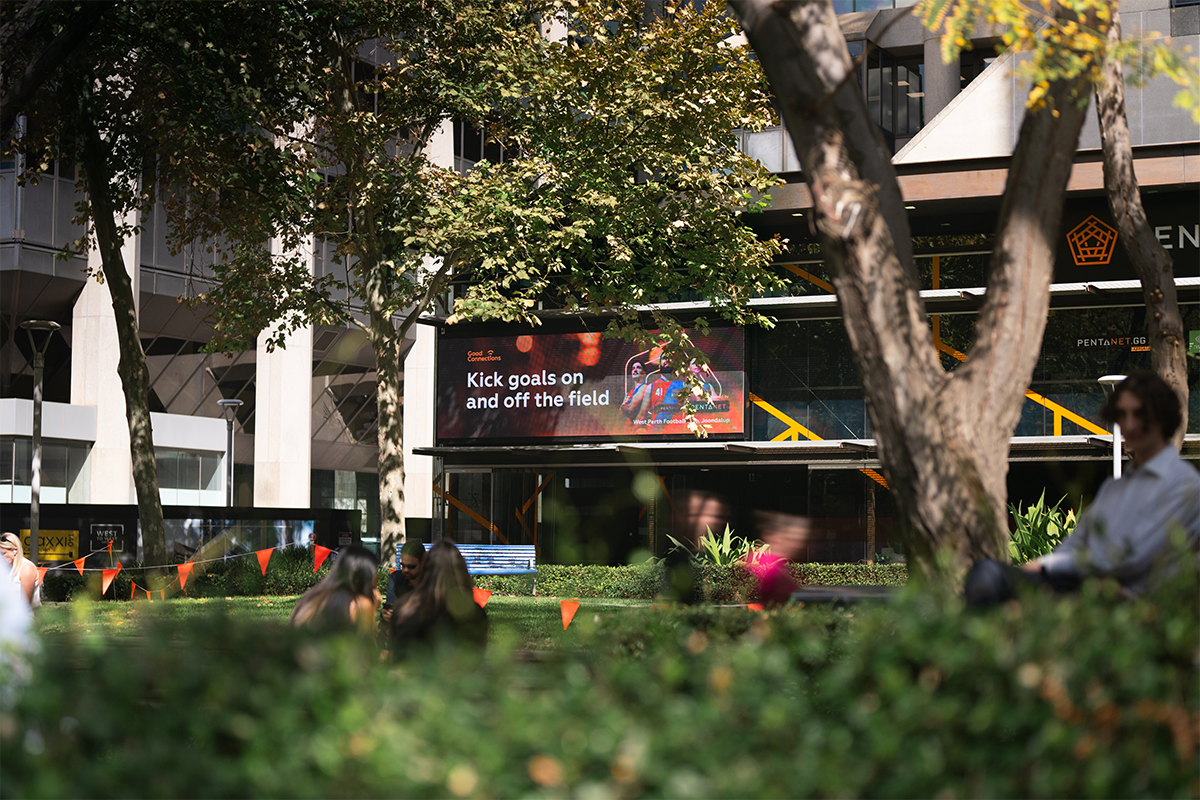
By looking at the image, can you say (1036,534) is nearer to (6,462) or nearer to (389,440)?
(389,440)

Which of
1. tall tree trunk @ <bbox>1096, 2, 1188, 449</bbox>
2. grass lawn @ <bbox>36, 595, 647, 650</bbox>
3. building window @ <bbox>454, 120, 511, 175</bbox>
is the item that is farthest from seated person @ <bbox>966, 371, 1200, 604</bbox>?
building window @ <bbox>454, 120, 511, 175</bbox>

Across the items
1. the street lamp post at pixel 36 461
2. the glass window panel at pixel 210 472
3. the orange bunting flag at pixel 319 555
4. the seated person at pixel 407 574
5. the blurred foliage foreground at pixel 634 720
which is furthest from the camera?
the glass window panel at pixel 210 472

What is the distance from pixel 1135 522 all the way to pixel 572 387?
2535cm

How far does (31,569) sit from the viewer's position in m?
12.7

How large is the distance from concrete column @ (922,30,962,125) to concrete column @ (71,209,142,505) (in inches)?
886

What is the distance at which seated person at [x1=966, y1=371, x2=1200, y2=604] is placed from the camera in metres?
4.17

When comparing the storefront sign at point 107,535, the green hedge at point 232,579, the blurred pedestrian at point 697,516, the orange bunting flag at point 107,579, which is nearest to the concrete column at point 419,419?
the green hedge at point 232,579

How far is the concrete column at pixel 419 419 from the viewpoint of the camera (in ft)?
140

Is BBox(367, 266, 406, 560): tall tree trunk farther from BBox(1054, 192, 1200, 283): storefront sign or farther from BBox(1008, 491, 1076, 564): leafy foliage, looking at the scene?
BBox(1054, 192, 1200, 283): storefront sign

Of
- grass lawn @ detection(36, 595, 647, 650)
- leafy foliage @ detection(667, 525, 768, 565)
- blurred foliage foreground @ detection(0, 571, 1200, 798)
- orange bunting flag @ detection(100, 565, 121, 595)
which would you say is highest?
blurred foliage foreground @ detection(0, 571, 1200, 798)

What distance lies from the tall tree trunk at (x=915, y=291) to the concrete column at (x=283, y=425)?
36750 mm

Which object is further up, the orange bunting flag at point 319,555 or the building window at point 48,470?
the building window at point 48,470

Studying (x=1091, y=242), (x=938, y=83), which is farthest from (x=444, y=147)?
(x=1091, y=242)

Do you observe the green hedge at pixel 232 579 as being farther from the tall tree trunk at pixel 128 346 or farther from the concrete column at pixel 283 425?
the concrete column at pixel 283 425
